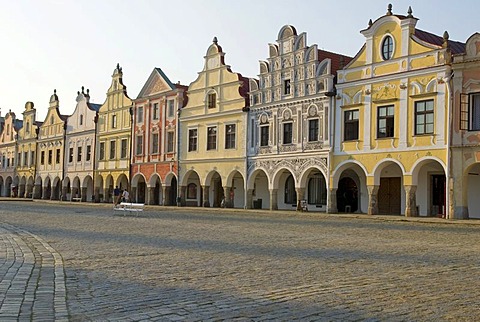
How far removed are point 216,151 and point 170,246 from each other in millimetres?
28244

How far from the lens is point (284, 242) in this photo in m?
14.9

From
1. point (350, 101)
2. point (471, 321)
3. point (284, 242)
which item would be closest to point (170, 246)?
point (284, 242)

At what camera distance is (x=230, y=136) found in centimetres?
4075

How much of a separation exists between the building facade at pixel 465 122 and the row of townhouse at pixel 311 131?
5 cm

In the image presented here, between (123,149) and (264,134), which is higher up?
(264,134)

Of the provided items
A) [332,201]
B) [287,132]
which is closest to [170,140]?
[287,132]

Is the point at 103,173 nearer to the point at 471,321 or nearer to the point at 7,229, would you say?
the point at 7,229

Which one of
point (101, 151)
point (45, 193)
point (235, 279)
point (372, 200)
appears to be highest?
point (101, 151)

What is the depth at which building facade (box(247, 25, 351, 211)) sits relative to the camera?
34312mm

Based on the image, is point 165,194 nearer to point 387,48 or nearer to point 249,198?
point 249,198

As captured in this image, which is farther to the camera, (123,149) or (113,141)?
(113,141)

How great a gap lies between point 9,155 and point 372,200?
5138cm

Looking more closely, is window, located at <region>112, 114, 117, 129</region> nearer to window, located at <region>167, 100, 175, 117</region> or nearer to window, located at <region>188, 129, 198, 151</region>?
window, located at <region>167, 100, 175, 117</region>

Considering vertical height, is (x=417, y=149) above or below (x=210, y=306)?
above
